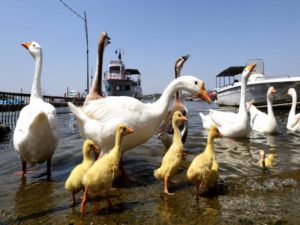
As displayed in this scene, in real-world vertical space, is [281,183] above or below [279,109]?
below

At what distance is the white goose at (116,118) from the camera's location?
14.6 ft

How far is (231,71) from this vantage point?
36.3 meters

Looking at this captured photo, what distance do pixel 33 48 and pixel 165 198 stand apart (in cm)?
461

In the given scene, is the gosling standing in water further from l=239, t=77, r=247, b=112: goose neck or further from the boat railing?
the boat railing

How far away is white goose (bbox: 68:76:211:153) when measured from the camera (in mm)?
4438

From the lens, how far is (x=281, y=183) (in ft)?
14.3

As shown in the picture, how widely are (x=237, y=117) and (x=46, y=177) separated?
5923 millimetres

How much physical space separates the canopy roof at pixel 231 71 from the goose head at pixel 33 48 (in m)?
30.2

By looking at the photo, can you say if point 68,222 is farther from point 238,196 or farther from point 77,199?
point 238,196

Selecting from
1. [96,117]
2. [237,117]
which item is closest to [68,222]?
[96,117]

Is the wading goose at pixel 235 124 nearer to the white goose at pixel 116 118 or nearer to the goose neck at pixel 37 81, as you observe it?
the white goose at pixel 116 118

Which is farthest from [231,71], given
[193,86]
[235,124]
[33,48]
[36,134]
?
[36,134]

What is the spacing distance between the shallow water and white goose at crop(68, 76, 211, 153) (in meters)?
0.71

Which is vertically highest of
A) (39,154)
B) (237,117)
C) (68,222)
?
(237,117)
